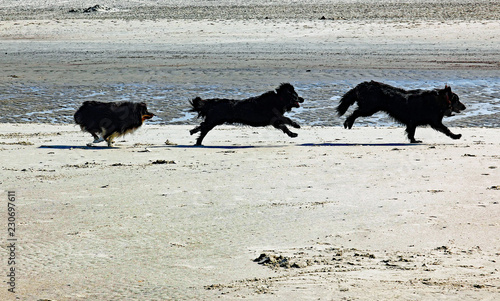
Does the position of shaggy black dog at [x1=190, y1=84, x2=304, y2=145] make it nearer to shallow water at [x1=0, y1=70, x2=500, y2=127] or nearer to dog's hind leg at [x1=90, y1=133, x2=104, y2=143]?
dog's hind leg at [x1=90, y1=133, x2=104, y2=143]

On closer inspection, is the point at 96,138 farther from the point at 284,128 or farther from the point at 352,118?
the point at 352,118

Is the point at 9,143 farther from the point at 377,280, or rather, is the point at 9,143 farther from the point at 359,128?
the point at 377,280

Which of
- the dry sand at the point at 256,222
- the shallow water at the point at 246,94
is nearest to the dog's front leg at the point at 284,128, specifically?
the dry sand at the point at 256,222

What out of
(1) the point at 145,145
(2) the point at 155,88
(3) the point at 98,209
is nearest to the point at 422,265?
(3) the point at 98,209

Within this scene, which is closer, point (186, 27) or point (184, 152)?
point (184, 152)

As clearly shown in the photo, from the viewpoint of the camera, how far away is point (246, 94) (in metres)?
15.1

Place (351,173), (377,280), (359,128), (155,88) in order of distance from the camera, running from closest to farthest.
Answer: (377,280), (351,173), (359,128), (155,88)

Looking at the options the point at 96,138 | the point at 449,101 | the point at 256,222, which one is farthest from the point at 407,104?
the point at 256,222

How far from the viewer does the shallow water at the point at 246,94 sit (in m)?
12.7

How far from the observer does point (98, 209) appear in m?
5.81

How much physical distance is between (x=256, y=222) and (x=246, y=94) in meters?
9.88

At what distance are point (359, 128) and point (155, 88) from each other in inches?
220

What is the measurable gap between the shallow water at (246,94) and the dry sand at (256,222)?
349 centimetres

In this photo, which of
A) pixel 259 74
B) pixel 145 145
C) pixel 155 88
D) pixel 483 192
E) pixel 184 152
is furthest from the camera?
pixel 259 74
